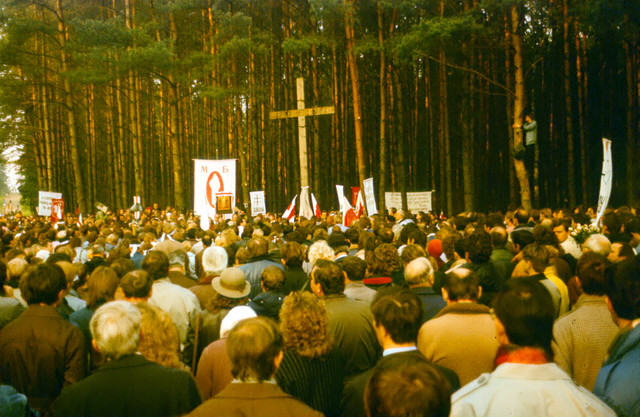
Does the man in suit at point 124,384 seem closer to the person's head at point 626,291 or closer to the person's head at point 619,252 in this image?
the person's head at point 626,291

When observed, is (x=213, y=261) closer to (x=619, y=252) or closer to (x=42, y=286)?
(x=42, y=286)

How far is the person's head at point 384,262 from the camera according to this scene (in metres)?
5.74

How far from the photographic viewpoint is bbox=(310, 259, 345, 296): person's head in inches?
179

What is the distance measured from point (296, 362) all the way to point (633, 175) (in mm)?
19646

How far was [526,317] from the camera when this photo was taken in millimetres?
2473

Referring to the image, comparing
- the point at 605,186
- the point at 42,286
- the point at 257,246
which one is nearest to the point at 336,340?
the point at 42,286

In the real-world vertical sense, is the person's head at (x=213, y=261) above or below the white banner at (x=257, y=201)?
below

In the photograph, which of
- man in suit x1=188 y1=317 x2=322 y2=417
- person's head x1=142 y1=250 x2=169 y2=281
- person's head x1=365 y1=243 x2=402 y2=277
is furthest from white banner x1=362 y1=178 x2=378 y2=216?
man in suit x1=188 y1=317 x2=322 y2=417

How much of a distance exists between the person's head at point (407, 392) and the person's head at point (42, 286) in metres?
3.03

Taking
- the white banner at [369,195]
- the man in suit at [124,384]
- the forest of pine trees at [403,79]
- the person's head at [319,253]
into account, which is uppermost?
the forest of pine trees at [403,79]

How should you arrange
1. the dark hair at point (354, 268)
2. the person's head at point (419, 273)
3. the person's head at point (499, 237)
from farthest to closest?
1. the person's head at point (499, 237)
2. the dark hair at point (354, 268)
3. the person's head at point (419, 273)

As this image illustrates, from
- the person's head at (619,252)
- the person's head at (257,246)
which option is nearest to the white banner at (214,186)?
the person's head at (257,246)

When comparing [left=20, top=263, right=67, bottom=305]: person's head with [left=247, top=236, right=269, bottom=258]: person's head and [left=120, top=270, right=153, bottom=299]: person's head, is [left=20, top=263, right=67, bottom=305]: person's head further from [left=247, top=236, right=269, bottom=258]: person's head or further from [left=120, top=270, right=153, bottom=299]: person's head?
[left=247, top=236, right=269, bottom=258]: person's head

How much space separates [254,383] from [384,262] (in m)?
3.26
